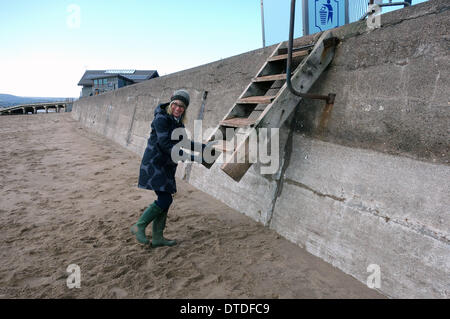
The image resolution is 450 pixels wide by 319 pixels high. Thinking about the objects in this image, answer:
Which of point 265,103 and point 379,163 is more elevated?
point 265,103

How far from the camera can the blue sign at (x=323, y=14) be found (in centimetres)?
559

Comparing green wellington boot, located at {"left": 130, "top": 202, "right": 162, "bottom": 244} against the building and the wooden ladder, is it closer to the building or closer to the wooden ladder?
the wooden ladder

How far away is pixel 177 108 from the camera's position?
3080mm

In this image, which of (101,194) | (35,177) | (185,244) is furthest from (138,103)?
(185,244)

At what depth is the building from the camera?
39656 mm

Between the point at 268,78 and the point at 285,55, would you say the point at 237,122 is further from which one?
the point at 285,55

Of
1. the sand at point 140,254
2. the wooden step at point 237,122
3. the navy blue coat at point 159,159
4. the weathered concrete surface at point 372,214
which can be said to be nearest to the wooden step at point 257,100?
the wooden step at point 237,122

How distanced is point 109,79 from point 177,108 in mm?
41807

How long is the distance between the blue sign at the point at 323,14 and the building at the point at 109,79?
1361 inches

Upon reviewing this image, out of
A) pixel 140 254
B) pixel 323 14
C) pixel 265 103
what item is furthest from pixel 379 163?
pixel 323 14

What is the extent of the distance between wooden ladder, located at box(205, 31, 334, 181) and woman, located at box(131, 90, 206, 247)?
40 centimetres

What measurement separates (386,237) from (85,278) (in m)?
2.51

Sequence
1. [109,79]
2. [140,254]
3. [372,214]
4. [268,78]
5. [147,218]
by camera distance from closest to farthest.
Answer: [372,214], [140,254], [147,218], [268,78], [109,79]

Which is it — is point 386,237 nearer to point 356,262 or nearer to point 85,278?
point 356,262
